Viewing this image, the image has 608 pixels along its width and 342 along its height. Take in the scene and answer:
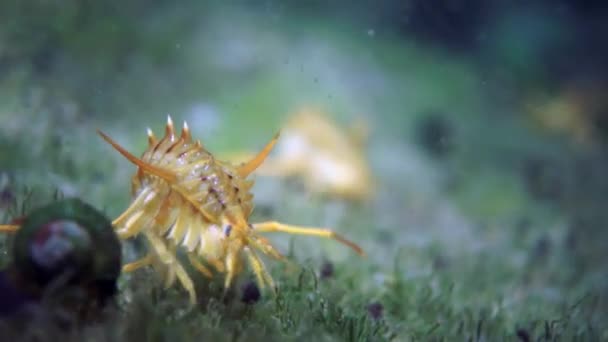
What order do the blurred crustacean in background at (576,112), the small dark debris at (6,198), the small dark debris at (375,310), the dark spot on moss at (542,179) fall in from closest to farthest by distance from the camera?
1. the small dark debris at (375,310)
2. the small dark debris at (6,198)
3. the dark spot on moss at (542,179)
4. the blurred crustacean in background at (576,112)

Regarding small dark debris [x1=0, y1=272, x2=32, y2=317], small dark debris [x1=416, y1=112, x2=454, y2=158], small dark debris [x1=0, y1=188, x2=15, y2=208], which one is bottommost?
small dark debris [x1=0, y1=272, x2=32, y2=317]

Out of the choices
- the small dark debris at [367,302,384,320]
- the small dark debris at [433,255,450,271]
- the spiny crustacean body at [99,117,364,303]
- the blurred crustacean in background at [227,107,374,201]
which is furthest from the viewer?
the blurred crustacean in background at [227,107,374,201]

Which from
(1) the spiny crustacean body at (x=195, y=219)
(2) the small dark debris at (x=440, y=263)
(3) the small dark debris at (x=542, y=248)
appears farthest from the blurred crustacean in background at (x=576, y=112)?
(1) the spiny crustacean body at (x=195, y=219)

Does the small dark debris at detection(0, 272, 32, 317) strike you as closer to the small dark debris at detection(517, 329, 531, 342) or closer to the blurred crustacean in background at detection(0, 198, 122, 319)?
the blurred crustacean in background at detection(0, 198, 122, 319)

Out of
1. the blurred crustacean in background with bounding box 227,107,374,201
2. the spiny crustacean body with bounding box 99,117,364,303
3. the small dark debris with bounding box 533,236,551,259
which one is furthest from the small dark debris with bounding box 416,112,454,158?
the spiny crustacean body with bounding box 99,117,364,303

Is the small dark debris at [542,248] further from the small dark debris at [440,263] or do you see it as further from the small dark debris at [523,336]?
the small dark debris at [523,336]

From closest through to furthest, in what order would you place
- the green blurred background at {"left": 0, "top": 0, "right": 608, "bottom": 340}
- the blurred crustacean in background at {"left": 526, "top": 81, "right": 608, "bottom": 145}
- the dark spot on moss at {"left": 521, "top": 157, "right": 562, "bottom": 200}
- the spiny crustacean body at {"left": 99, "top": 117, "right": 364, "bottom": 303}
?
the spiny crustacean body at {"left": 99, "top": 117, "right": 364, "bottom": 303} → the green blurred background at {"left": 0, "top": 0, "right": 608, "bottom": 340} → the dark spot on moss at {"left": 521, "top": 157, "right": 562, "bottom": 200} → the blurred crustacean in background at {"left": 526, "top": 81, "right": 608, "bottom": 145}

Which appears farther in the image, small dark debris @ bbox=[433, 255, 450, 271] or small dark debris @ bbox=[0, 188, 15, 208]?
small dark debris @ bbox=[433, 255, 450, 271]
